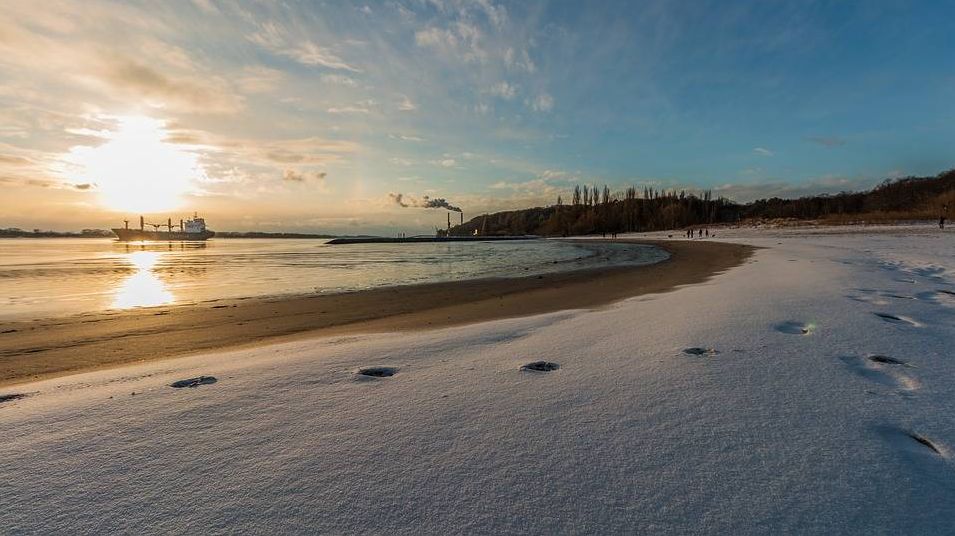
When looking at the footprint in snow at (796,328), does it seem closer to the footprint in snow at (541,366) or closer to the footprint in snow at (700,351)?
the footprint in snow at (700,351)

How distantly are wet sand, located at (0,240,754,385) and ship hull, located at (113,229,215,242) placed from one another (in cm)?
14052

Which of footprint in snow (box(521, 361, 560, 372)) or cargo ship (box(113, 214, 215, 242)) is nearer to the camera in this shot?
footprint in snow (box(521, 361, 560, 372))

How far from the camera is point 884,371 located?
285 centimetres

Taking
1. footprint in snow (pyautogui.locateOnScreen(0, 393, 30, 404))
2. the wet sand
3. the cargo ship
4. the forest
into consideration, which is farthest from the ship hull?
footprint in snow (pyautogui.locateOnScreen(0, 393, 30, 404))

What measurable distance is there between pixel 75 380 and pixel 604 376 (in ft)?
13.6

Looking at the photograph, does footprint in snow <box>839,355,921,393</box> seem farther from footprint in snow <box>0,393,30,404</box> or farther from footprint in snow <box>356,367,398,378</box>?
footprint in snow <box>0,393,30,404</box>

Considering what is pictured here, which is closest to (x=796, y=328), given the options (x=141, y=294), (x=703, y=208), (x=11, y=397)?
(x=11, y=397)

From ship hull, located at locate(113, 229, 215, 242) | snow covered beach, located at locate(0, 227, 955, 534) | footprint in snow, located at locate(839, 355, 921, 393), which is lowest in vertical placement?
snow covered beach, located at locate(0, 227, 955, 534)

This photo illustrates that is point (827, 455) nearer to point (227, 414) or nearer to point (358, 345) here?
point (227, 414)

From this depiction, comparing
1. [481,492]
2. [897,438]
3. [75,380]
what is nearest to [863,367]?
[897,438]

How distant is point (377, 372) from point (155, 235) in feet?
523

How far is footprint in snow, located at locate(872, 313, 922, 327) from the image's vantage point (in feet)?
13.8

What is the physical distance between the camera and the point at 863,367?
2.93 meters

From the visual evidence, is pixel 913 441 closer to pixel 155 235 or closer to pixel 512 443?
pixel 512 443
